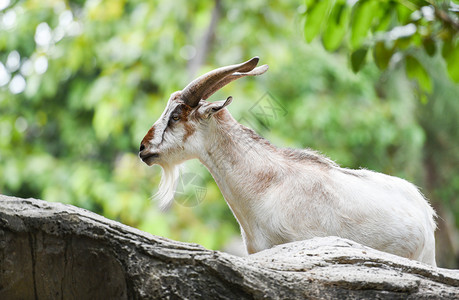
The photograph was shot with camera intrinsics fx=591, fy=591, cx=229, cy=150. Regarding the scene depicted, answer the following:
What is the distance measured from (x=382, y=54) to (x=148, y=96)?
16.0 ft

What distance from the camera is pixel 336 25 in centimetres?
287

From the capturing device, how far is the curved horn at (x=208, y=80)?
7.77ft

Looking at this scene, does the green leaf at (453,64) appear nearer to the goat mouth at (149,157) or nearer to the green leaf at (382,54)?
the green leaf at (382,54)

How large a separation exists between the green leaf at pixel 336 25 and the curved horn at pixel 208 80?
0.66 metres

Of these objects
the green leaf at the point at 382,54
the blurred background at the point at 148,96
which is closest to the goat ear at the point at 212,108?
the green leaf at the point at 382,54

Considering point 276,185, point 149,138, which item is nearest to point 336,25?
point 276,185

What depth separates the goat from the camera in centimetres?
241

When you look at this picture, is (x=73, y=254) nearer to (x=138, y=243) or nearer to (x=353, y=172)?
(x=138, y=243)

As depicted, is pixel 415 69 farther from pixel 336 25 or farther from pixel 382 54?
pixel 336 25

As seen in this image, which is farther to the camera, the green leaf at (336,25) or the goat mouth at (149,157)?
the green leaf at (336,25)

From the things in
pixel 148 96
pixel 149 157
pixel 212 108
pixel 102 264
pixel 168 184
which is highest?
pixel 148 96

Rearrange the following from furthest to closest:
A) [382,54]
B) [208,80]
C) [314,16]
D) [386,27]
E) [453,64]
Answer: [382,54] → [386,27] → [453,64] → [314,16] → [208,80]

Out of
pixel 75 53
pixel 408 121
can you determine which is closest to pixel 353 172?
pixel 75 53

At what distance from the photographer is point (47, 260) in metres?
Answer: 1.79
